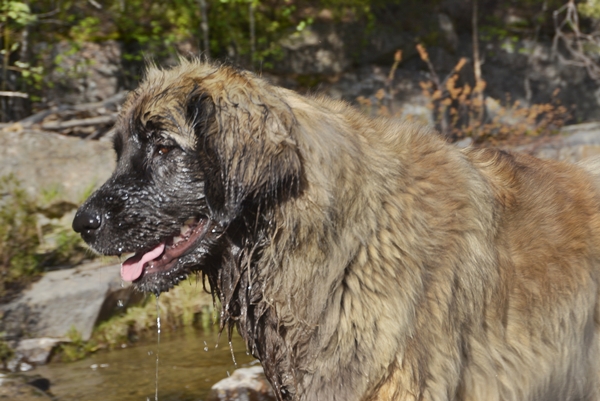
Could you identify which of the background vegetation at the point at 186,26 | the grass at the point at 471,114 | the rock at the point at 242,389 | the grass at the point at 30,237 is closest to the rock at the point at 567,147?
the grass at the point at 471,114

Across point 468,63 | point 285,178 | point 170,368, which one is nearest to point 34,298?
point 170,368

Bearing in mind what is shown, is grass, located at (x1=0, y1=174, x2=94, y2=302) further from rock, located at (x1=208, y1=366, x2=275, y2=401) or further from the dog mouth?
the dog mouth

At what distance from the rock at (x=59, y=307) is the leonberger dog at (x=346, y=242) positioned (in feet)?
10.5

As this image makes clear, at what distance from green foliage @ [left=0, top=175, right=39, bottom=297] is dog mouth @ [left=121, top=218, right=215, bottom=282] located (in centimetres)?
354

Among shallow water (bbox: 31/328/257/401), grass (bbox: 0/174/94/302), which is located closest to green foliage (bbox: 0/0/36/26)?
grass (bbox: 0/174/94/302)

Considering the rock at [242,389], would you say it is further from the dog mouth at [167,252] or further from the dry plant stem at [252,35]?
the dry plant stem at [252,35]

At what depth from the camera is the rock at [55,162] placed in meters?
7.62

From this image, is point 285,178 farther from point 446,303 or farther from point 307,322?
point 446,303

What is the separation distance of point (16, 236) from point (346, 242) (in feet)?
15.5

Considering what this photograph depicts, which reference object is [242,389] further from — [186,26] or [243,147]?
[186,26]

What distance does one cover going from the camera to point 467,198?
3.00 m

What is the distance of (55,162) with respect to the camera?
25.7 feet

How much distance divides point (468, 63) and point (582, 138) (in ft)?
12.8

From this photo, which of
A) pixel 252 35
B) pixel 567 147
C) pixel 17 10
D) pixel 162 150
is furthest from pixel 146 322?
pixel 252 35
